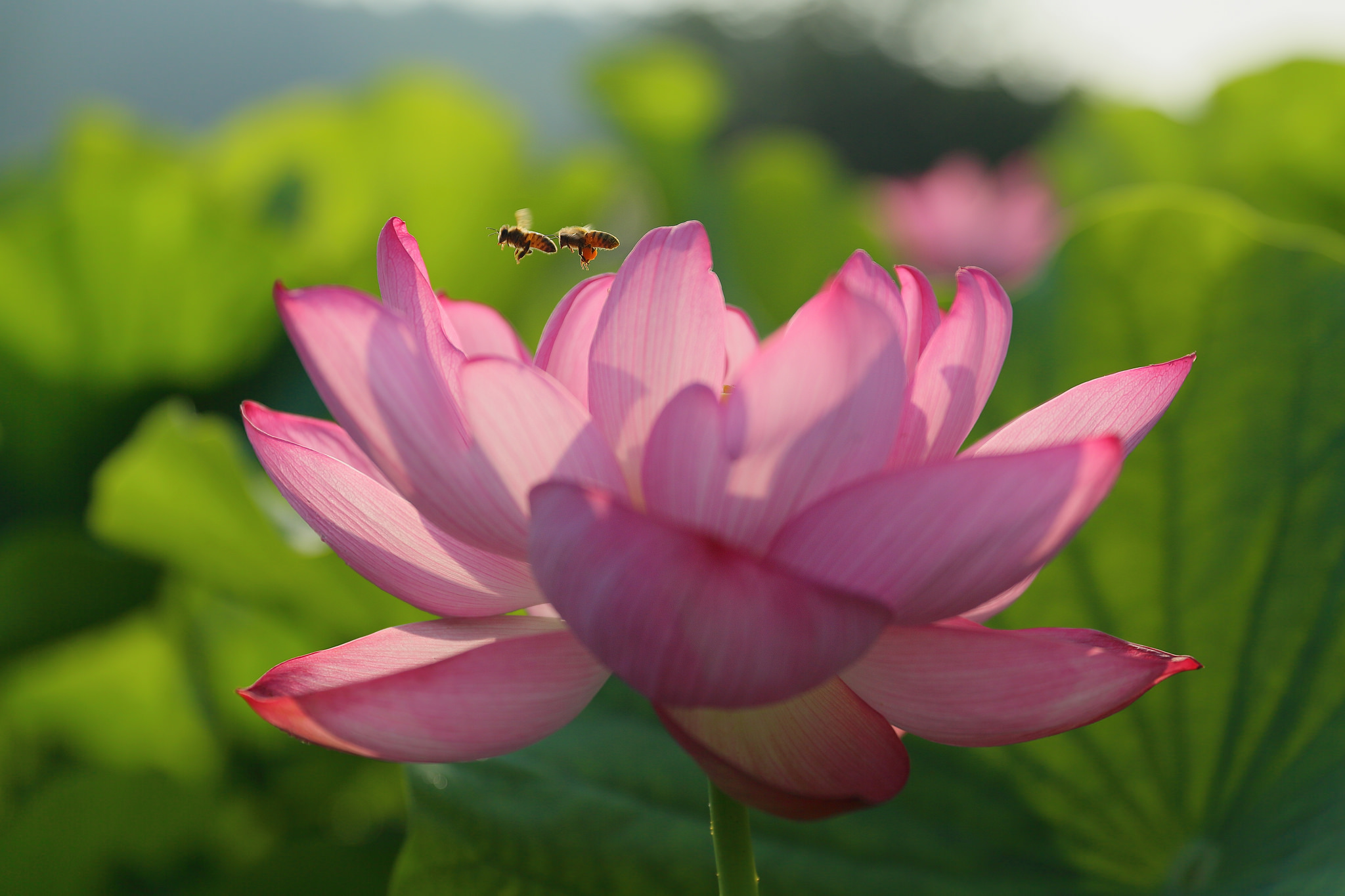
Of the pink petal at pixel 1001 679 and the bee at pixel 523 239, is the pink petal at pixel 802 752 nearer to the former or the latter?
the pink petal at pixel 1001 679

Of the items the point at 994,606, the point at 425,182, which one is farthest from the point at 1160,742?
the point at 425,182

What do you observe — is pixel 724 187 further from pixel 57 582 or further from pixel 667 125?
pixel 57 582

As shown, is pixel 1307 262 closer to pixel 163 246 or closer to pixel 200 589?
pixel 200 589

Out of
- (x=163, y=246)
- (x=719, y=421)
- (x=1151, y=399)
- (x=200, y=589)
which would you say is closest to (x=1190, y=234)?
(x=1151, y=399)

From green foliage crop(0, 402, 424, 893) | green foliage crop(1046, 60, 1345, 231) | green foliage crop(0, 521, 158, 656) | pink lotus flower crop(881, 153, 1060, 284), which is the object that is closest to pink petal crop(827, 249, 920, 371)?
green foliage crop(0, 402, 424, 893)

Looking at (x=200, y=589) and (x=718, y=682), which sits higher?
(x=718, y=682)

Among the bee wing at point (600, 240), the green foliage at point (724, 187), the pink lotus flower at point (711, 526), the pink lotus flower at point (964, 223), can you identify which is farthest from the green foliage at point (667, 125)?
the pink lotus flower at point (711, 526)
